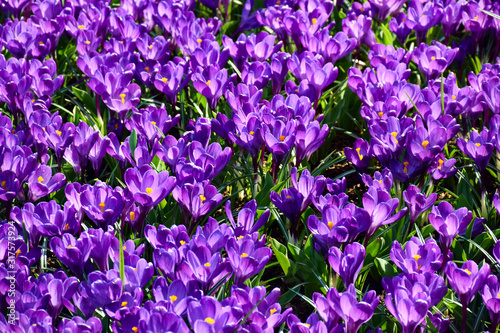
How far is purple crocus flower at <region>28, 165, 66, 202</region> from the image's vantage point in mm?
2043

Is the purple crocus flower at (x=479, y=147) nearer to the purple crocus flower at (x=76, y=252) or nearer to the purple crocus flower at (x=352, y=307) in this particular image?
the purple crocus flower at (x=352, y=307)

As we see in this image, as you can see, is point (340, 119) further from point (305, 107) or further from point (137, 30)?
point (137, 30)

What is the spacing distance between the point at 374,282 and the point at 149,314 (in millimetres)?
973

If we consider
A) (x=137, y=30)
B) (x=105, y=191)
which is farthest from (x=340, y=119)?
(x=105, y=191)

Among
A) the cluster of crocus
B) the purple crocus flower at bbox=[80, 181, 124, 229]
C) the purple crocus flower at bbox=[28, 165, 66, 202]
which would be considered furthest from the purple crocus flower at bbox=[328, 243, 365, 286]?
the purple crocus flower at bbox=[28, 165, 66, 202]

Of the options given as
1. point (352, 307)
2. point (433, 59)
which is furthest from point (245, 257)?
point (433, 59)

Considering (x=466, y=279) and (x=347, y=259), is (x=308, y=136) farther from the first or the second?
(x=466, y=279)

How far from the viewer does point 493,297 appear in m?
1.60

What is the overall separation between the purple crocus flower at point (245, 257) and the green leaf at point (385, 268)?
17.7 inches

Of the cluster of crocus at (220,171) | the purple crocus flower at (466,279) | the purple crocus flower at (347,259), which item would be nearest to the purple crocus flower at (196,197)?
the cluster of crocus at (220,171)

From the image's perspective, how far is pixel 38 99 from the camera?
8.36 feet

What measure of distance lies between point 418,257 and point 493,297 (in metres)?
0.23

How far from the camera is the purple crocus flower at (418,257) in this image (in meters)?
1.68

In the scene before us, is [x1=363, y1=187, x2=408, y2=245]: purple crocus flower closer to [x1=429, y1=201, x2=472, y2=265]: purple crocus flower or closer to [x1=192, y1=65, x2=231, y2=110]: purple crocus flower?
[x1=429, y1=201, x2=472, y2=265]: purple crocus flower
